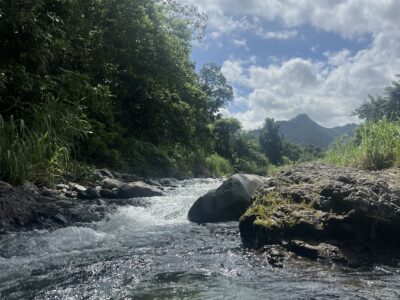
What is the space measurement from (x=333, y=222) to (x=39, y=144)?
610 centimetres

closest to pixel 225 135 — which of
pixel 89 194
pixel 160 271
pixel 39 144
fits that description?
pixel 89 194

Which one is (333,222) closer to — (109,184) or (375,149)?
(375,149)

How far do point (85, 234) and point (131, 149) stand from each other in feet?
34.3

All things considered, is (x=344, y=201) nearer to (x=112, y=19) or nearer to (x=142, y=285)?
(x=142, y=285)

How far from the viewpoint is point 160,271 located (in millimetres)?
4250

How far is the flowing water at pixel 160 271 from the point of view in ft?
11.6

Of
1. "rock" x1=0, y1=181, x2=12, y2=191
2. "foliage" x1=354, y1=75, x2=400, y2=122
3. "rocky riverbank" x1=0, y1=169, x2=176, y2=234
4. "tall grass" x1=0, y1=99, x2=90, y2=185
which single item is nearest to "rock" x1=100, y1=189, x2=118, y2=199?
"rocky riverbank" x1=0, y1=169, x2=176, y2=234

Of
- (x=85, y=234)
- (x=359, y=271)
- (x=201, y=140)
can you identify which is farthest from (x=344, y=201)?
(x=201, y=140)

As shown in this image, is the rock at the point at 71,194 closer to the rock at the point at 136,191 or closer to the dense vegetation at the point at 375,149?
the rock at the point at 136,191

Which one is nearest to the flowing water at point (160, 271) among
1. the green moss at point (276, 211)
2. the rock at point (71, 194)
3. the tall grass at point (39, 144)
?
the green moss at point (276, 211)

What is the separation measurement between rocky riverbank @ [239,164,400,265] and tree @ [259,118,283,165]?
57662mm

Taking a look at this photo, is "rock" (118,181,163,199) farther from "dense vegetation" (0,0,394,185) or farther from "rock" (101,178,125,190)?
"dense vegetation" (0,0,394,185)

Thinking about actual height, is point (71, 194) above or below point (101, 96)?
below

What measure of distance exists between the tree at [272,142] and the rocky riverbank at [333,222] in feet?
189
